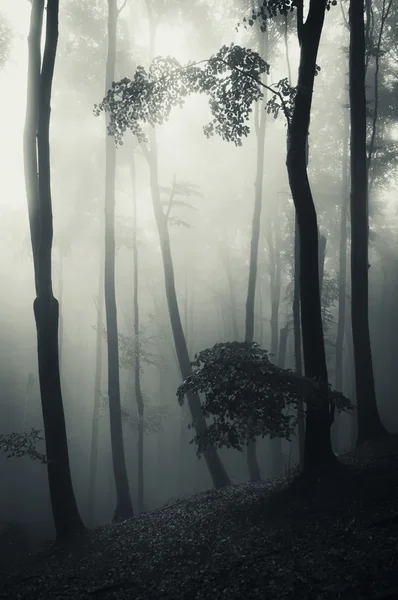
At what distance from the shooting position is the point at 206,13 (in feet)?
56.1

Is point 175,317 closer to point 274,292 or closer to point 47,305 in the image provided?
point 47,305

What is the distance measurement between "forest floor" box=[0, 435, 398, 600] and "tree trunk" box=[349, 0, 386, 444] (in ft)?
5.69

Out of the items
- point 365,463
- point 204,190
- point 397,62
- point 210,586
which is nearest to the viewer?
point 210,586

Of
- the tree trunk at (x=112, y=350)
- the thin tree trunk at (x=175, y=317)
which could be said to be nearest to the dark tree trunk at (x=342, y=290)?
the thin tree trunk at (x=175, y=317)

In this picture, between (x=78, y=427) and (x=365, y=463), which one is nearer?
(x=365, y=463)

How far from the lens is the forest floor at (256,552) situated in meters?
A: 4.54

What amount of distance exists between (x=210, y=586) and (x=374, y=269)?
49.6 meters

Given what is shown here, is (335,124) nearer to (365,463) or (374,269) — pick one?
(365,463)

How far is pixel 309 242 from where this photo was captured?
7.11m

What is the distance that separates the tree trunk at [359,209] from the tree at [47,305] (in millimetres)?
6029

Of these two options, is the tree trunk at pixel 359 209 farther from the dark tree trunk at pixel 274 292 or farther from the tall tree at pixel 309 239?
the dark tree trunk at pixel 274 292

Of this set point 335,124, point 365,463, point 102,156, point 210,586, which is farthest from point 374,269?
point 210,586

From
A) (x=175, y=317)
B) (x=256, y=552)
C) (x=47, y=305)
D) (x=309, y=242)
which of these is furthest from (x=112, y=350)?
(x=256, y=552)

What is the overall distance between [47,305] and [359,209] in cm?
684
